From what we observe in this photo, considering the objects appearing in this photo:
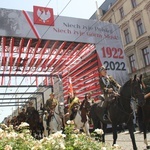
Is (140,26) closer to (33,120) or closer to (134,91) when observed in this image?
(33,120)

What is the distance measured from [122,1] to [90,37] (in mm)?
21956

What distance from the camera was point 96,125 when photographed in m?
9.11

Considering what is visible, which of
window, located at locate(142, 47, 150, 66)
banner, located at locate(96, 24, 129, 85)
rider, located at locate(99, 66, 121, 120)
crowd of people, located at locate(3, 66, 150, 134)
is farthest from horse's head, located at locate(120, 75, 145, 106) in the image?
window, located at locate(142, 47, 150, 66)

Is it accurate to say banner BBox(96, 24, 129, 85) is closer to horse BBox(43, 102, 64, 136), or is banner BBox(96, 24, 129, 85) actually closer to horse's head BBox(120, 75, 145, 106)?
horse BBox(43, 102, 64, 136)

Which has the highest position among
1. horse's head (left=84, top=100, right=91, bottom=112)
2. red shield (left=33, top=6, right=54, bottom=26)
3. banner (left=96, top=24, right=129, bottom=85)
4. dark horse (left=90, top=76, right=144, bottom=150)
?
red shield (left=33, top=6, right=54, bottom=26)

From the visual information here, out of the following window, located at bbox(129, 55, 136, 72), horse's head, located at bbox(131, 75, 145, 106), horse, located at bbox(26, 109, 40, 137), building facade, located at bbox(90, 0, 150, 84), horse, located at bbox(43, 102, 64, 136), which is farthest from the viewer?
window, located at bbox(129, 55, 136, 72)

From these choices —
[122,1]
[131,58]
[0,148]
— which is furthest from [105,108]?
[122,1]

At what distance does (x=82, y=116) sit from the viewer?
10.8 meters

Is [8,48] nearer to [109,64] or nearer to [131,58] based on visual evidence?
[109,64]

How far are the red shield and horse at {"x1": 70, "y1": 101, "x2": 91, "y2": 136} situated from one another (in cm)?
469

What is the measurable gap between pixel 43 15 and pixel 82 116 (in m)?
5.54

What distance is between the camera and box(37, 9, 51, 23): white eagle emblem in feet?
41.0

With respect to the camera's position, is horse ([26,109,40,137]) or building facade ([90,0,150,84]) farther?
building facade ([90,0,150,84])

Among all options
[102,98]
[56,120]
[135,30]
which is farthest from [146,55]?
[102,98]
